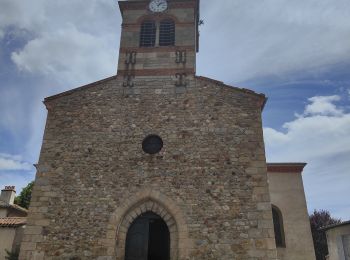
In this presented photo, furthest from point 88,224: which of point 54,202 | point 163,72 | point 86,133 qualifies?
point 163,72

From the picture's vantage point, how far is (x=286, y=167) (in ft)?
51.1

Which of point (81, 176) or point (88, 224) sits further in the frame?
point (81, 176)

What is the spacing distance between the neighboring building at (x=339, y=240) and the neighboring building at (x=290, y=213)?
5.49 feet

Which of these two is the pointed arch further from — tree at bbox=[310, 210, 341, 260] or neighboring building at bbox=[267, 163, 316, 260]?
tree at bbox=[310, 210, 341, 260]

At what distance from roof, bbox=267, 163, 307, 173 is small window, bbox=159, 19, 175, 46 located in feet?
25.1

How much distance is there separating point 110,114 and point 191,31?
15.2ft

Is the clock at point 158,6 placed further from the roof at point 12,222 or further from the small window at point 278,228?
the roof at point 12,222

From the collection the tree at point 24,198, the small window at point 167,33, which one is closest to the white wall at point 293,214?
the small window at point 167,33

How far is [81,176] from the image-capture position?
396 inches

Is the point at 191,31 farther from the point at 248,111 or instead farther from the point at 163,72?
the point at 248,111

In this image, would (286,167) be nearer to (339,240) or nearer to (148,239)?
(339,240)

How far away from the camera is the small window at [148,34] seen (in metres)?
12.7

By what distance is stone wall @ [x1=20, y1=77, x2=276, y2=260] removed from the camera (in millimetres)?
9086

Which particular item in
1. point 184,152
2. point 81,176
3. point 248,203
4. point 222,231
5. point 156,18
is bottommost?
point 222,231
